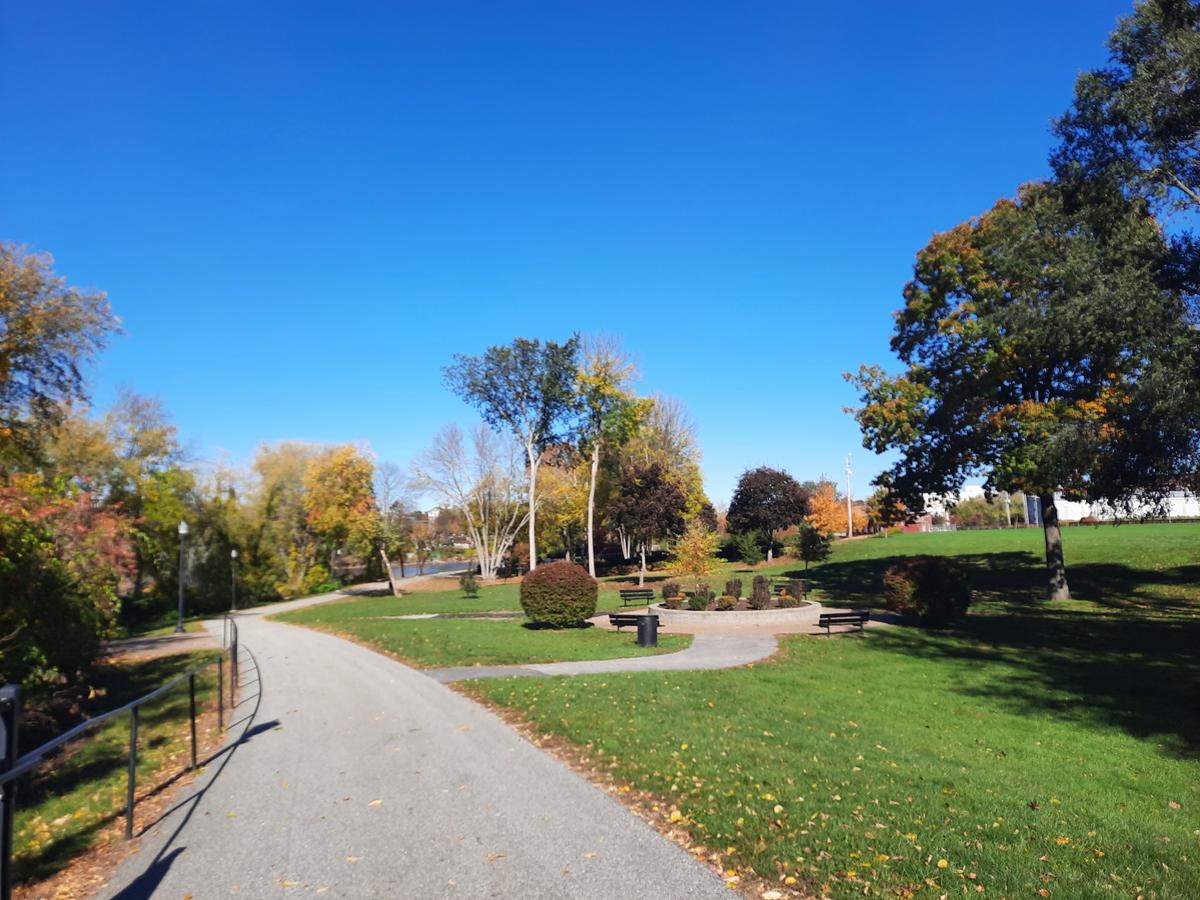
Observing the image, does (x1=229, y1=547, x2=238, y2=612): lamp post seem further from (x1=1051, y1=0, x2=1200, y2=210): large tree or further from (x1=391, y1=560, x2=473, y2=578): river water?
(x1=1051, y1=0, x2=1200, y2=210): large tree

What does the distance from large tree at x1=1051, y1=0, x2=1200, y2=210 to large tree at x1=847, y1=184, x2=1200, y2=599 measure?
2.38 feet

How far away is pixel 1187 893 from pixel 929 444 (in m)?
23.7

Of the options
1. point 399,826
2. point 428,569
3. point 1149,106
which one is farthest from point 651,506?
point 428,569

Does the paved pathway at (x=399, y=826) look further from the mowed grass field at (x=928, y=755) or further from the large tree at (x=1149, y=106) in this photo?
the large tree at (x=1149, y=106)

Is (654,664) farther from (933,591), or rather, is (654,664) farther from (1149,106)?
(1149,106)

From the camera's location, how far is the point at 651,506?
41.8 metres

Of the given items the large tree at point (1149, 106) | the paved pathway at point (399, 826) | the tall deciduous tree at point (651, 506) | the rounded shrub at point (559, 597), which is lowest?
the paved pathway at point (399, 826)

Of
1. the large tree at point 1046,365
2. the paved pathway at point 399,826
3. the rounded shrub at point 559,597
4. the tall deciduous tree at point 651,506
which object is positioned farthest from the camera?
the tall deciduous tree at point 651,506

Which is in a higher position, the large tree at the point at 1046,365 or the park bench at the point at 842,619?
the large tree at the point at 1046,365

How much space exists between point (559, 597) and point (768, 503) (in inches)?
1312

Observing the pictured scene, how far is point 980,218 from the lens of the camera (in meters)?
26.6

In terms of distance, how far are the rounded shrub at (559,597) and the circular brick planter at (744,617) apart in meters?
2.86

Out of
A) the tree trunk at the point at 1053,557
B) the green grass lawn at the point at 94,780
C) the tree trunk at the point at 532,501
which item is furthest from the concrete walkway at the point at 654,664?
the tree trunk at the point at 532,501

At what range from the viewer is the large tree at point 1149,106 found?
14156 millimetres
